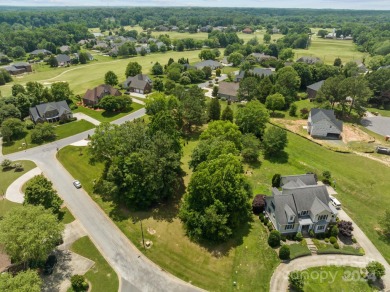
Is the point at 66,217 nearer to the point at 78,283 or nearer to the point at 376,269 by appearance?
the point at 78,283

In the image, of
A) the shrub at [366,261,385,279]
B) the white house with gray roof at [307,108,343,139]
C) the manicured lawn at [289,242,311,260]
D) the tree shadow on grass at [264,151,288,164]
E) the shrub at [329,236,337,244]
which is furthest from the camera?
the white house with gray roof at [307,108,343,139]

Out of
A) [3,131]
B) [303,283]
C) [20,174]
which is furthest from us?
[3,131]

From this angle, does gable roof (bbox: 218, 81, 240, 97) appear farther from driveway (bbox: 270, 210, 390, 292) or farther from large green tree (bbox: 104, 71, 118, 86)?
driveway (bbox: 270, 210, 390, 292)

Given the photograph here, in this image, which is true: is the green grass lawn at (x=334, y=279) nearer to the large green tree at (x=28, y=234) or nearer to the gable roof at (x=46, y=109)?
the large green tree at (x=28, y=234)

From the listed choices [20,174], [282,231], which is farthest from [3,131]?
[282,231]

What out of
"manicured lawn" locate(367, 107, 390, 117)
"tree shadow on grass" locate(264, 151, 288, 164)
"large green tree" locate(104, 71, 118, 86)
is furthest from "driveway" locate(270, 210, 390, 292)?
"large green tree" locate(104, 71, 118, 86)

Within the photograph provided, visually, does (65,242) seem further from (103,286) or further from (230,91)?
(230,91)
